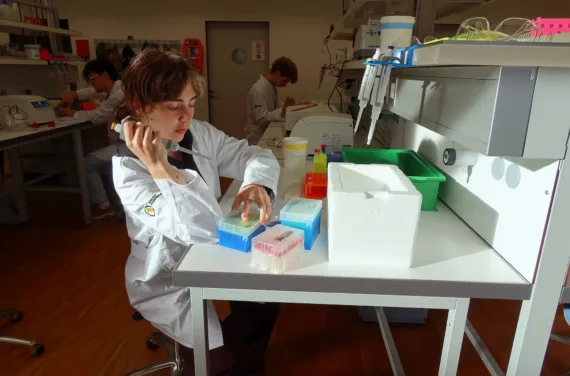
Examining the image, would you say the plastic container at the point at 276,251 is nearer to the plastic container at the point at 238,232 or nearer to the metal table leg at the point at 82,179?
the plastic container at the point at 238,232

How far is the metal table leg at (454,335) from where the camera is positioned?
2.83 feet

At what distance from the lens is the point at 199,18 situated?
514 centimetres

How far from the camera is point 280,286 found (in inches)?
34.2

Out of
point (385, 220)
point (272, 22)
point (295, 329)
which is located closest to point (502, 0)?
point (272, 22)

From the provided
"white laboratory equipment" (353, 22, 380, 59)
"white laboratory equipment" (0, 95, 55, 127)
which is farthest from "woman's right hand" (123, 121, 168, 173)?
"white laboratory equipment" (0, 95, 55, 127)

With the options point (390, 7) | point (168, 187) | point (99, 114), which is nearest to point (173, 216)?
point (168, 187)

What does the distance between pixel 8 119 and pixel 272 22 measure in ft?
11.3

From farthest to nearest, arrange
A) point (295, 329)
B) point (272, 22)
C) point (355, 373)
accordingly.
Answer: point (272, 22), point (295, 329), point (355, 373)

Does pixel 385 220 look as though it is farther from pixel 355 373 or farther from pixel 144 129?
pixel 355 373

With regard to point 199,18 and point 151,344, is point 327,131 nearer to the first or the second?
point 151,344

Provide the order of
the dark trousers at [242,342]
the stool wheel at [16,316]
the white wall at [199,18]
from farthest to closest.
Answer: the white wall at [199,18] < the stool wheel at [16,316] < the dark trousers at [242,342]

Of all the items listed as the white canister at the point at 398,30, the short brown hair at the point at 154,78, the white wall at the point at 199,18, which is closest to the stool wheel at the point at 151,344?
the short brown hair at the point at 154,78

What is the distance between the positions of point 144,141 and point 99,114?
96.9 inches

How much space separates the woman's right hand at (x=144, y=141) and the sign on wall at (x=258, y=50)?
4.72 metres
